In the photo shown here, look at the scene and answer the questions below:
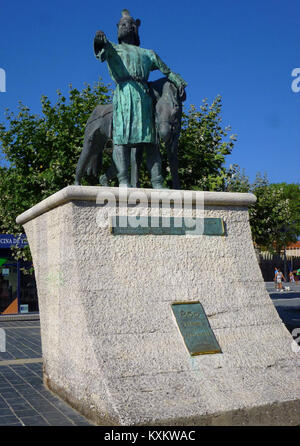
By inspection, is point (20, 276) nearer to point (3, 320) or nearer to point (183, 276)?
point (3, 320)

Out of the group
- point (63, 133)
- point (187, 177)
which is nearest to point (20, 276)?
point (63, 133)

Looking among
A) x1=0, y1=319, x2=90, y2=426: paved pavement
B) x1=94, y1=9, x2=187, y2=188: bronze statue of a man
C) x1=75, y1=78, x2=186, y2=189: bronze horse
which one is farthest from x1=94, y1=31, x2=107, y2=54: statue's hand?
x1=0, y1=319, x2=90, y2=426: paved pavement

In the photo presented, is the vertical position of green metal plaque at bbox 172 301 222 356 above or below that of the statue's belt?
below

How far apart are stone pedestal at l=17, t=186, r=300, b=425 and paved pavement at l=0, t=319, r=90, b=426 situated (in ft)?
0.41

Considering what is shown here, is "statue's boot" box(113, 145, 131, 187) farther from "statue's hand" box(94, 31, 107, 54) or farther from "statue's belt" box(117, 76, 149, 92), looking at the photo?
"statue's hand" box(94, 31, 107, 54)

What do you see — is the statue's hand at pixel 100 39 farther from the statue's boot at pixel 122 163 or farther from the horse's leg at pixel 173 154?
the horse's leg at pixel 173 154

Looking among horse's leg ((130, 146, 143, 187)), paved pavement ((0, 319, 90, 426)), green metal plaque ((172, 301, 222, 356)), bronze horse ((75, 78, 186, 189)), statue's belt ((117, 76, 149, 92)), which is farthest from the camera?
horse's leg ((130, 146, 143, 187))

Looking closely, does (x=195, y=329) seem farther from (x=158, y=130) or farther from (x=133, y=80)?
(x=133, y=80)

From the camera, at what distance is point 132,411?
3.40 metres

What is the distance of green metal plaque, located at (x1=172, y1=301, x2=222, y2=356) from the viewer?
162 inches

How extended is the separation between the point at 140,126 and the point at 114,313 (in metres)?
2.13

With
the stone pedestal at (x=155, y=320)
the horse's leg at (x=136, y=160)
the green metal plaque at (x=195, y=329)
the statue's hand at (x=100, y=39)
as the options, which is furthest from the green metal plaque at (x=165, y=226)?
the statue's hand at (x=100, y=39)

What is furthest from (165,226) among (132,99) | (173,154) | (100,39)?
(100,39)

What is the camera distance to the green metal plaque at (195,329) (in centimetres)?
411
